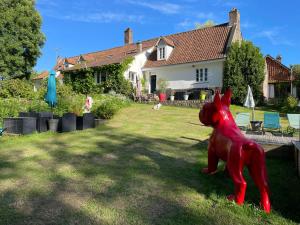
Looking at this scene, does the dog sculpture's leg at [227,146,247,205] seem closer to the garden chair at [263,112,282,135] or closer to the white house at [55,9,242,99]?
the garden chair at [263,112,282,135]

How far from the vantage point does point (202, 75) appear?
2923 centimetres

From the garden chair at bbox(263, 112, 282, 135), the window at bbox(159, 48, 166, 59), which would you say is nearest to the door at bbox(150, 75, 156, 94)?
the window at bbox(159, 48, 166, 59)

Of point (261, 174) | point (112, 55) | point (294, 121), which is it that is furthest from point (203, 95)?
point (261, 174)

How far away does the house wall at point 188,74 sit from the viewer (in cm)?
2805

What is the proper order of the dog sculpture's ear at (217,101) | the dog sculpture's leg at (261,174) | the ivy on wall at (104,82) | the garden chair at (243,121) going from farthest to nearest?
the ivy on wall at (104,82) < the garden chair at (243,121) < the dog sculpture's ear at (217,101) < the dog sculpture's leg at (261,174)

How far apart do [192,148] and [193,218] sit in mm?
5025

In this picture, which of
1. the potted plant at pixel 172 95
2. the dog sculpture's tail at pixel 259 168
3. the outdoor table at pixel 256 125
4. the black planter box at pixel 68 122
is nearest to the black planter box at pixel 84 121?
the black planter box at pixel 68 122

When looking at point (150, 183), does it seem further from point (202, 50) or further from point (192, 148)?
point (202, 50)

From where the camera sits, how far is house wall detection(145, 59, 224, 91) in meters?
28.0

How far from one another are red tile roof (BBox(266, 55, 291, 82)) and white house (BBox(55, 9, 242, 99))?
9874mm

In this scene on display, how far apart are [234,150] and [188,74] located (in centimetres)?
2522

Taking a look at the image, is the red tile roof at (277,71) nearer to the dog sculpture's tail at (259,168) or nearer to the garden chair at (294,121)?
the garden chair at (294,121)

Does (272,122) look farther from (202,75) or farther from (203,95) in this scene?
(202,75)

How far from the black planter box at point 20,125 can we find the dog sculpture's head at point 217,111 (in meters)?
8.76
